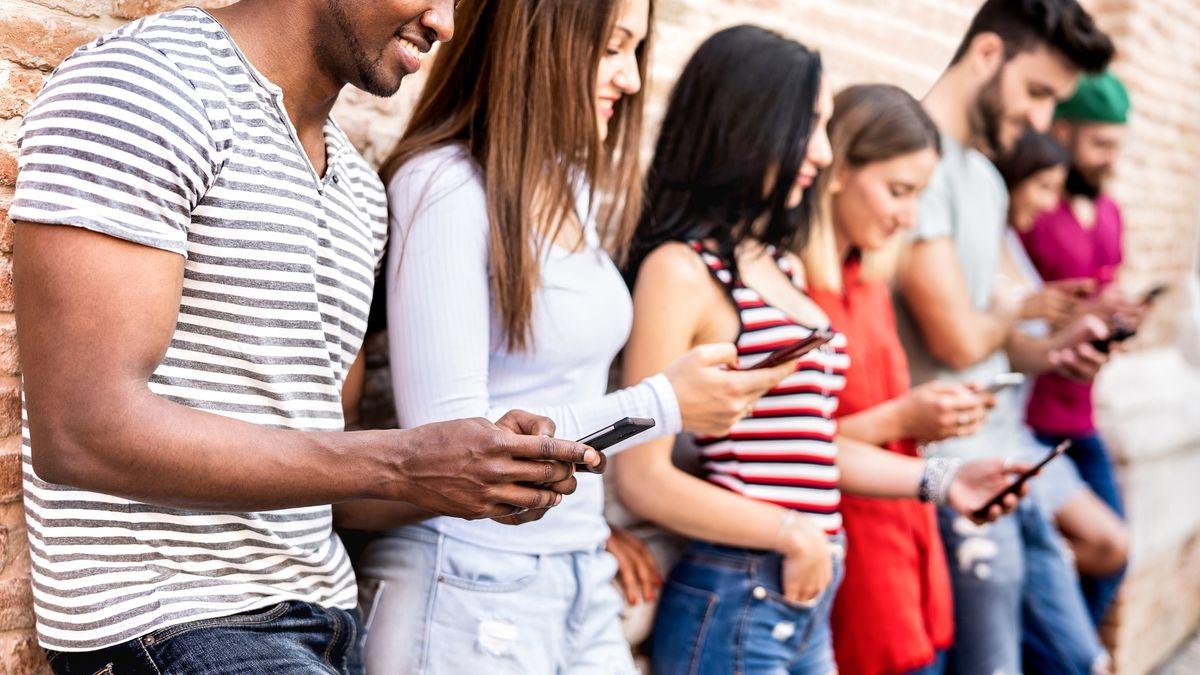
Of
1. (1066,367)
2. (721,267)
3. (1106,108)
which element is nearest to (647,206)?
(721,267)

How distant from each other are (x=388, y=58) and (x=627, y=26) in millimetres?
622

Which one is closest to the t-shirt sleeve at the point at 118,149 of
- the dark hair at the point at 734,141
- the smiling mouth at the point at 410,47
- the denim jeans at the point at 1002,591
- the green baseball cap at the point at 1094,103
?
the smiling mouth at the point at 410,47

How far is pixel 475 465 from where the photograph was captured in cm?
123

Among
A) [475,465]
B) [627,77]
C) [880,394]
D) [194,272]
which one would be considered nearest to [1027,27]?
[880,394]

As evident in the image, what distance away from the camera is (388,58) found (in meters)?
1.37

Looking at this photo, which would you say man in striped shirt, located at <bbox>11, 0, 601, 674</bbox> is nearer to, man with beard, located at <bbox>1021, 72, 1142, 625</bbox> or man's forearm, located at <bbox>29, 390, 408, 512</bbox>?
man's forearm, located at <bbox>29, 390, 408, 512</bbox>

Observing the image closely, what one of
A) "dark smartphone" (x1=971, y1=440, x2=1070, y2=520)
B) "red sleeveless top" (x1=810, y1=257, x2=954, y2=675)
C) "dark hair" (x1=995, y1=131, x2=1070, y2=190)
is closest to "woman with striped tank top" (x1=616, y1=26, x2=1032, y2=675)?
"red sleeveless top" (x1=810, y1=257, x2=954, y2=675)

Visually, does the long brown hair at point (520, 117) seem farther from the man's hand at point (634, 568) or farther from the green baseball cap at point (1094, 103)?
the green baseball cap at point (1094, 103)

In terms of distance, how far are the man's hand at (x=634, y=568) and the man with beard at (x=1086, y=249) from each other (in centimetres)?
195

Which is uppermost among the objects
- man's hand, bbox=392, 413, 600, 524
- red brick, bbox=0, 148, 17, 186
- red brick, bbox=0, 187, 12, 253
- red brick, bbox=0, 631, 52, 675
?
red brick, bbox=0, 148, 17, 186

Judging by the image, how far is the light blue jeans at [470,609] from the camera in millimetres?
1667

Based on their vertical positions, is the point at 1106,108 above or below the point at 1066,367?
above

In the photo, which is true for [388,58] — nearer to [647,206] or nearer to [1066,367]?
[647,206]

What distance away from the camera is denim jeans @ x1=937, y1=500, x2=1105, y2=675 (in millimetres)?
2881
